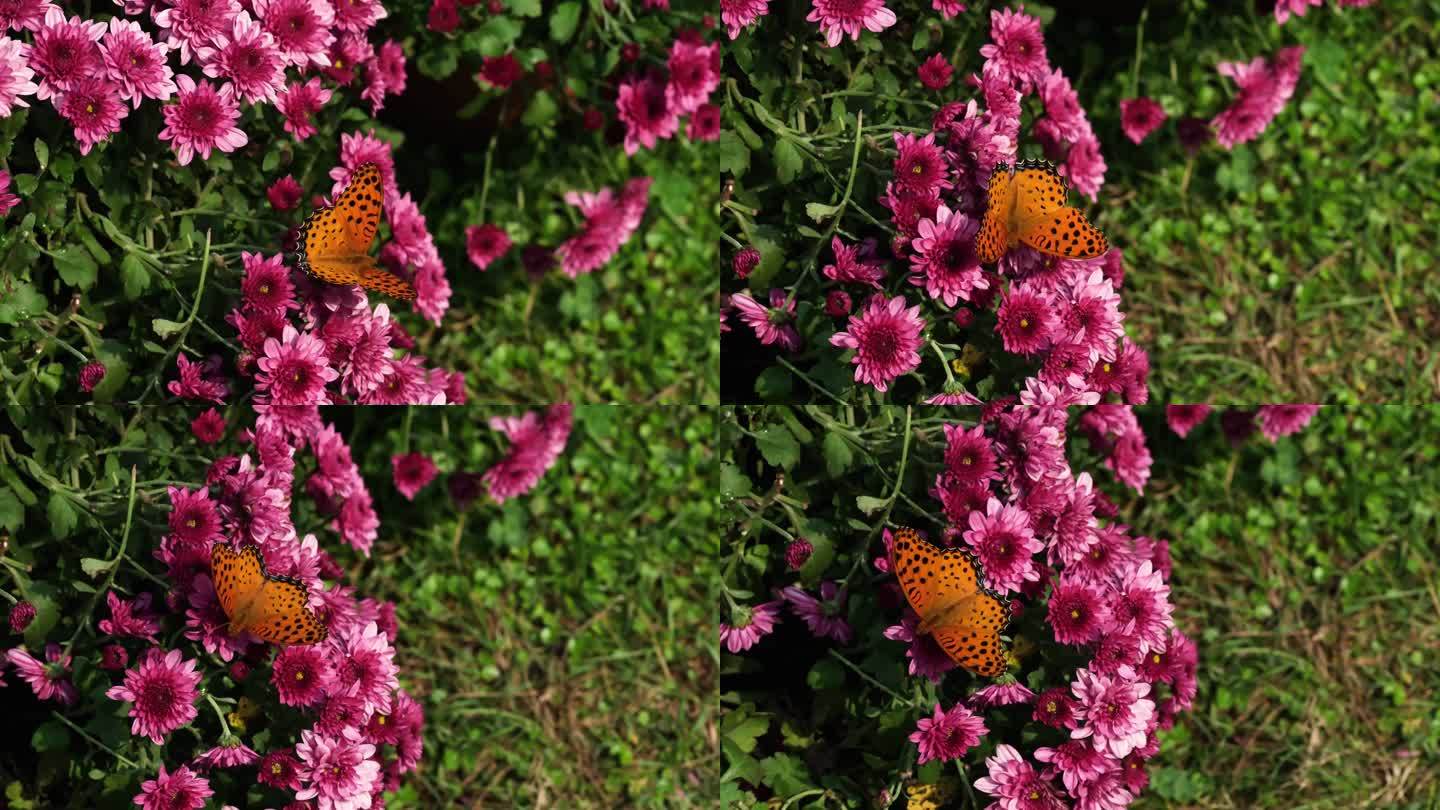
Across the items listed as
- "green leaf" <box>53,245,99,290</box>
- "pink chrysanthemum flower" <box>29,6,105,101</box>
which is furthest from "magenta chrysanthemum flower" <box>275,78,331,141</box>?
"green leaf" <box>53,245,99,290</box>

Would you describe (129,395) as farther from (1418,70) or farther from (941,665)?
(1418,70)

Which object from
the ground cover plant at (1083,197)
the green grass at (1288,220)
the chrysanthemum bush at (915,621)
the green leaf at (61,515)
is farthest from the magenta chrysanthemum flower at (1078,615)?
the green leaf at (61,515)

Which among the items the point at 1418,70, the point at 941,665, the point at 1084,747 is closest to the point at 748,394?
the point at 941,665

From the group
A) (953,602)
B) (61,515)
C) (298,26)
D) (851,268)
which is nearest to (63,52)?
(298,26)

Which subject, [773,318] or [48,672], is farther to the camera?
[48,672]

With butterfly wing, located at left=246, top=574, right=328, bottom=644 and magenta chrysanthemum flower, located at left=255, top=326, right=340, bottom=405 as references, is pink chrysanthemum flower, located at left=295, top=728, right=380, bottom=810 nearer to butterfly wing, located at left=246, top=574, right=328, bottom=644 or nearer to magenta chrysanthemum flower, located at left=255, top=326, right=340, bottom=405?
butterfly wing, located at left=246, top=574, right=328, bottom=644

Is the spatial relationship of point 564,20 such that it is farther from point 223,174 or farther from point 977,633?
point 977,633
